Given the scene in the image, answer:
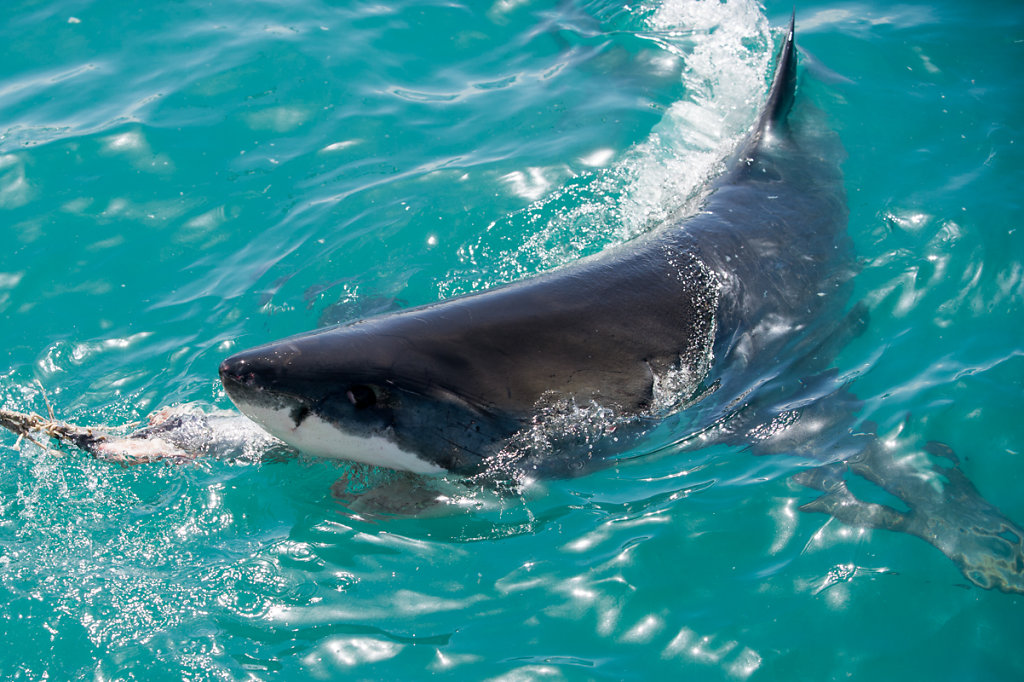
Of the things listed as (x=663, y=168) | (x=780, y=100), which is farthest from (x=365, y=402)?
(x=780, y=100)

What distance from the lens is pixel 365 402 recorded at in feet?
12.8

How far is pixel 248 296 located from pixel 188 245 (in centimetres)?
105

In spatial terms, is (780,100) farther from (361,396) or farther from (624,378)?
(361,396)

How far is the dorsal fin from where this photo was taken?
6.60 meters

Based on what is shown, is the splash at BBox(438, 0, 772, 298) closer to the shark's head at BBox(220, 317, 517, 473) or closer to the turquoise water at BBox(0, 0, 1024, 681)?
the turquoise water at BBox(0, 0, 1024, 681)

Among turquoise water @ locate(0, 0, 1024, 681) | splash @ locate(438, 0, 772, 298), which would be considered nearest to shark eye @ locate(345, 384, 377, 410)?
turquoise water @ locate(0, 0, 1024, 681)

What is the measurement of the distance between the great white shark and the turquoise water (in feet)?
0.69

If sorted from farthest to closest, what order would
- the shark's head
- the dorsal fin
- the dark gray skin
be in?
the dorsal fin, the dark gray skin, the shark's head

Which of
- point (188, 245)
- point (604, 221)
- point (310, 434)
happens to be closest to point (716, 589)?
point (310, 434)

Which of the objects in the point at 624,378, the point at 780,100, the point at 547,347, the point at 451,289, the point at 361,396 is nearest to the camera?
the point at 361,396

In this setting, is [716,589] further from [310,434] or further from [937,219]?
[937,219]

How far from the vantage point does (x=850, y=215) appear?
631 cm

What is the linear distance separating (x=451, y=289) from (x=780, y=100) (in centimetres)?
306

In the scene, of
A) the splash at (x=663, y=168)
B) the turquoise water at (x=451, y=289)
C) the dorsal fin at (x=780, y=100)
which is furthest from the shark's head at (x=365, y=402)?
the dorsal fin at (x=780, y=100)
